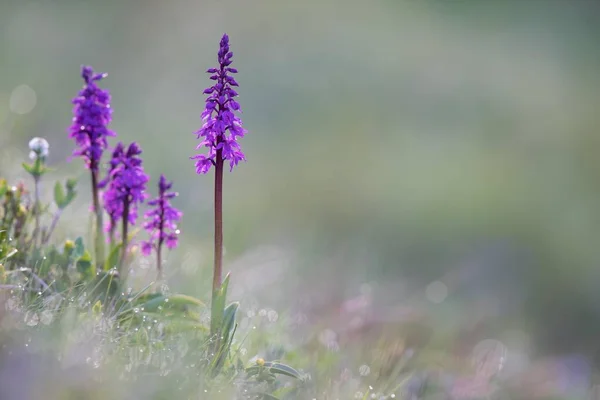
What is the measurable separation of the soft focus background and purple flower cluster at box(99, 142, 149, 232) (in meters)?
1.00

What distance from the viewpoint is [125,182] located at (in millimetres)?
4102

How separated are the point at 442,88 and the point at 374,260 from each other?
11959mm

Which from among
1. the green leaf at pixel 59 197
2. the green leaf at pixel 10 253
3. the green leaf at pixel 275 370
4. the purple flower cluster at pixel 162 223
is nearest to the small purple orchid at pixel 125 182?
the purple flower cluster at pixel 162 223

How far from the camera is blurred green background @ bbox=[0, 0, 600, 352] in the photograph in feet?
29.9

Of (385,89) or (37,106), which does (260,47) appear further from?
(37,106)

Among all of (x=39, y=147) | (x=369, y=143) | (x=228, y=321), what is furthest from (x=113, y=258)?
(x=369, y=143)

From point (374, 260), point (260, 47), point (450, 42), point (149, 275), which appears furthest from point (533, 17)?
point (149, 275)

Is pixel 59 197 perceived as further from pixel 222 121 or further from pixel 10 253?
pixel 222 121

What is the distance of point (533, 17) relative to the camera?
1113 inches

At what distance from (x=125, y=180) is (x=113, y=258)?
0.47 meters

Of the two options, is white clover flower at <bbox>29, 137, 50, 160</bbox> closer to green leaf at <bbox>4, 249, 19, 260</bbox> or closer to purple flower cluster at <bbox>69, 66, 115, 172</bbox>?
Result: purple flower cluster at <bbox>69, 66, 115, 172</bbox>

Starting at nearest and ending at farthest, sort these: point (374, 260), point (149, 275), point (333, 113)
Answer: point (149, 275), point (374, 260), point (333, 113)

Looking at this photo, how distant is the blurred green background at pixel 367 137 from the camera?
9.11 metres

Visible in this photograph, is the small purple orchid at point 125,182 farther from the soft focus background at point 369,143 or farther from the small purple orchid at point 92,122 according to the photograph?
the soft focus background at point 369,143
